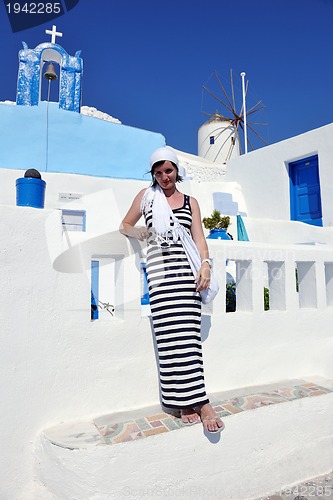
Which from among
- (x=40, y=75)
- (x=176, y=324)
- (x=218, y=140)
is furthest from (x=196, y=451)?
(x=218, y=140)

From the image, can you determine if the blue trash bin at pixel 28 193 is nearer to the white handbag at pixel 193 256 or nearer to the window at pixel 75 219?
the white handbag at pixel 193 256

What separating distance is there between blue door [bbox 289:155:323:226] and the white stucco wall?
0.19 m

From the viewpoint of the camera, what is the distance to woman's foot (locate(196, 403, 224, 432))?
1981 millimetres

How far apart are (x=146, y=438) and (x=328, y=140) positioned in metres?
9.22

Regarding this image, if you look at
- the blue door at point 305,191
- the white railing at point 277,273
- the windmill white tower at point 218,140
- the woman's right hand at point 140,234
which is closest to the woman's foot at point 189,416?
the white railing at point 277,273

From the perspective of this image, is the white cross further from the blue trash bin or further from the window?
the blue trash bin

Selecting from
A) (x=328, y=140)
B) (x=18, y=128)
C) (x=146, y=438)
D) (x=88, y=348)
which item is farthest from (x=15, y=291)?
(x=328, y=140)

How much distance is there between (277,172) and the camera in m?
10.4

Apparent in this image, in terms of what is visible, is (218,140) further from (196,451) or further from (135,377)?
(196,451)

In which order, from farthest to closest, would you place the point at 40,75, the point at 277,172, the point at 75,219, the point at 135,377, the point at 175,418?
the point at 277,172 → the point at 40,75 → the point at 75,219 → the point at 135,377 → the point at 175,418

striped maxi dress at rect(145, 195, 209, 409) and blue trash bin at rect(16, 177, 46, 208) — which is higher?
blue trash bin at rect(16, 177, 46, 208)

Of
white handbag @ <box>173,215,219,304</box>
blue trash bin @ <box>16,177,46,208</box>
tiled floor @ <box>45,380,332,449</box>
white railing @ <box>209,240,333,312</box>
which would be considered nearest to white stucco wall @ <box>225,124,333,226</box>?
white railing @ <box>209,240,333,312</box>

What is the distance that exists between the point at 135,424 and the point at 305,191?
30.7ft

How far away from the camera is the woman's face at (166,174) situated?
2.20 metres
